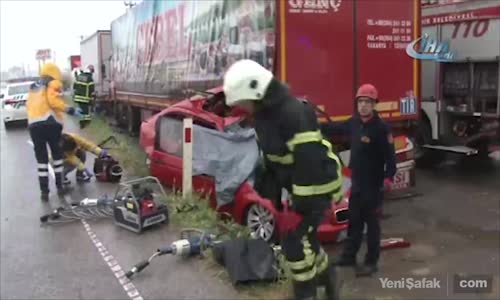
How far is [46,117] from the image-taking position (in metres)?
8.79

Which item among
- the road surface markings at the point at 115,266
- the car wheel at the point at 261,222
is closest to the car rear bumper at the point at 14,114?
the road surface markings at the point at 115,266

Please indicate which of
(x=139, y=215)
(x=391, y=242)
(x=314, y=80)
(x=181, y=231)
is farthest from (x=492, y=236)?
(x=139, y=215)

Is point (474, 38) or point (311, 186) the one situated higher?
point (474, 38)

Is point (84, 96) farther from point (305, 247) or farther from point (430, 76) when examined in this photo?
point (305, 247)

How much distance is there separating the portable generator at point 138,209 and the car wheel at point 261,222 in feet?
3.37

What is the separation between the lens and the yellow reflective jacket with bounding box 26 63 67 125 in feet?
28.8

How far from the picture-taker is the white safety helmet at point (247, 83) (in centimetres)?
353

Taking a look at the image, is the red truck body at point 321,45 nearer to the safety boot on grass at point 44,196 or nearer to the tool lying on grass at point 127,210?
the tool lying on grass at point 127,210

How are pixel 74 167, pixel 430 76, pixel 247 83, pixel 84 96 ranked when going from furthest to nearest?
pixel 84 96 < pixel 430 76 < pixel 74 167 < pixel 247 83

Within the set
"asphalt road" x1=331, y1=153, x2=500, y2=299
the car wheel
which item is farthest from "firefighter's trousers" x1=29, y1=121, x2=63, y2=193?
"asphalt road" x1=331, y1=153, x2=500, y2=299

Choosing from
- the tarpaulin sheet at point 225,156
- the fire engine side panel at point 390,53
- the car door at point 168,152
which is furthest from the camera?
the fire engine side panel at point 390,53

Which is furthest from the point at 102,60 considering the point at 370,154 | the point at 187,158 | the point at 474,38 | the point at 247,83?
the point at 247,83

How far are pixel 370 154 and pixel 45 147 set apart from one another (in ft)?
17.7

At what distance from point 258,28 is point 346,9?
1213mm
